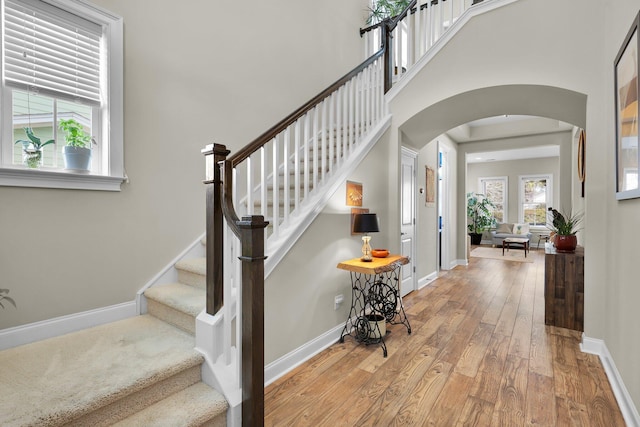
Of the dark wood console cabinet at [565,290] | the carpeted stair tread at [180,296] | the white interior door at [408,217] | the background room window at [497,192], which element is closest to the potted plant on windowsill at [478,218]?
the background room window at [497,192]

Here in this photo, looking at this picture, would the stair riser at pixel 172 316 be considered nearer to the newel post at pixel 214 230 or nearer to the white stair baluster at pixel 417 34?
the newel post at pixel 214 230

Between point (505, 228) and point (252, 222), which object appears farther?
point (505, 228)

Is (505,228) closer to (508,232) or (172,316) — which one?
(508,232)

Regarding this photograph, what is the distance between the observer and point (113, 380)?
1.57 metres

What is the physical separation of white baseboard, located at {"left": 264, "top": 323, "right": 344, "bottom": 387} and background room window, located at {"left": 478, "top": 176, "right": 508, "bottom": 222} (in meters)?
10.3

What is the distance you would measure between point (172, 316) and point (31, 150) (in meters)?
1.44

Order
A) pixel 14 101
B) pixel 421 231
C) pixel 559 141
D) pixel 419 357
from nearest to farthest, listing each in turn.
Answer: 1. pixel 14 101
2. pixel 419 357
3. pixel 421 231
4. pixel 559 141

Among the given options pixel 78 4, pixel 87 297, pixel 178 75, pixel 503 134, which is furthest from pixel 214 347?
pixel 503 134

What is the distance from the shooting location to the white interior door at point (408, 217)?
4.49m

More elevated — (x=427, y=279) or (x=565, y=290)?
(x=565, y=290)

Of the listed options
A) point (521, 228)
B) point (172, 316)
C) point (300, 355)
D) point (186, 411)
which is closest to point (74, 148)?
point (172, 316)

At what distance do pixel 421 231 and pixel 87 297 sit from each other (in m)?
4.46

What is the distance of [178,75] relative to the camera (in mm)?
2729

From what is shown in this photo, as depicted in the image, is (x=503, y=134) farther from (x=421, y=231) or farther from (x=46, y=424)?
(x=46, y=424)
